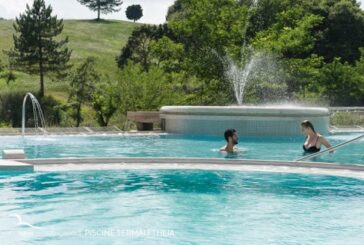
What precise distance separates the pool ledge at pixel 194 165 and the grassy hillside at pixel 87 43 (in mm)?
37967

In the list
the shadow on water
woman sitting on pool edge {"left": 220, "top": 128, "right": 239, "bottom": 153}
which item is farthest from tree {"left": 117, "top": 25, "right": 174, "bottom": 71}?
the shadow on water

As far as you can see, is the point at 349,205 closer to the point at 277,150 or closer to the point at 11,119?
the point at 277,150

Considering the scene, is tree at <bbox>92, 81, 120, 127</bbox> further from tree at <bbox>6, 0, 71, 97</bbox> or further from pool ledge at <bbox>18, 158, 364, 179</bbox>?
tree at <bbox>6, 0, 71, 97</bbox>

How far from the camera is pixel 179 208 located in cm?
848

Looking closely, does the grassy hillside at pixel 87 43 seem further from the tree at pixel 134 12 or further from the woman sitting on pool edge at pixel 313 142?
the woman sitting on pool edge at pixel 313 142

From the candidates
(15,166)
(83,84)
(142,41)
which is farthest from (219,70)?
(142,41)

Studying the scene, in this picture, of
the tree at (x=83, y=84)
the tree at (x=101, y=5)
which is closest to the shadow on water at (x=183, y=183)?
the tree at (x=83, y=84)

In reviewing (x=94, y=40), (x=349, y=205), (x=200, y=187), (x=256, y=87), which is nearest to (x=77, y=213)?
(x=200, y=187)

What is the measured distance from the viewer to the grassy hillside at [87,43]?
173 ft

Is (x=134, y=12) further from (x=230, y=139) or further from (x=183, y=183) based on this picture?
(x=183, y=183)

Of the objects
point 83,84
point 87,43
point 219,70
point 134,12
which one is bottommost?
point 83,84

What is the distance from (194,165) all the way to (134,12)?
95.0 metres

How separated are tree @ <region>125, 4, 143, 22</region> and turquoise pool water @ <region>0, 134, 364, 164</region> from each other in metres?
88.1

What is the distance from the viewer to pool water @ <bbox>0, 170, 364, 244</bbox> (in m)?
7.02
